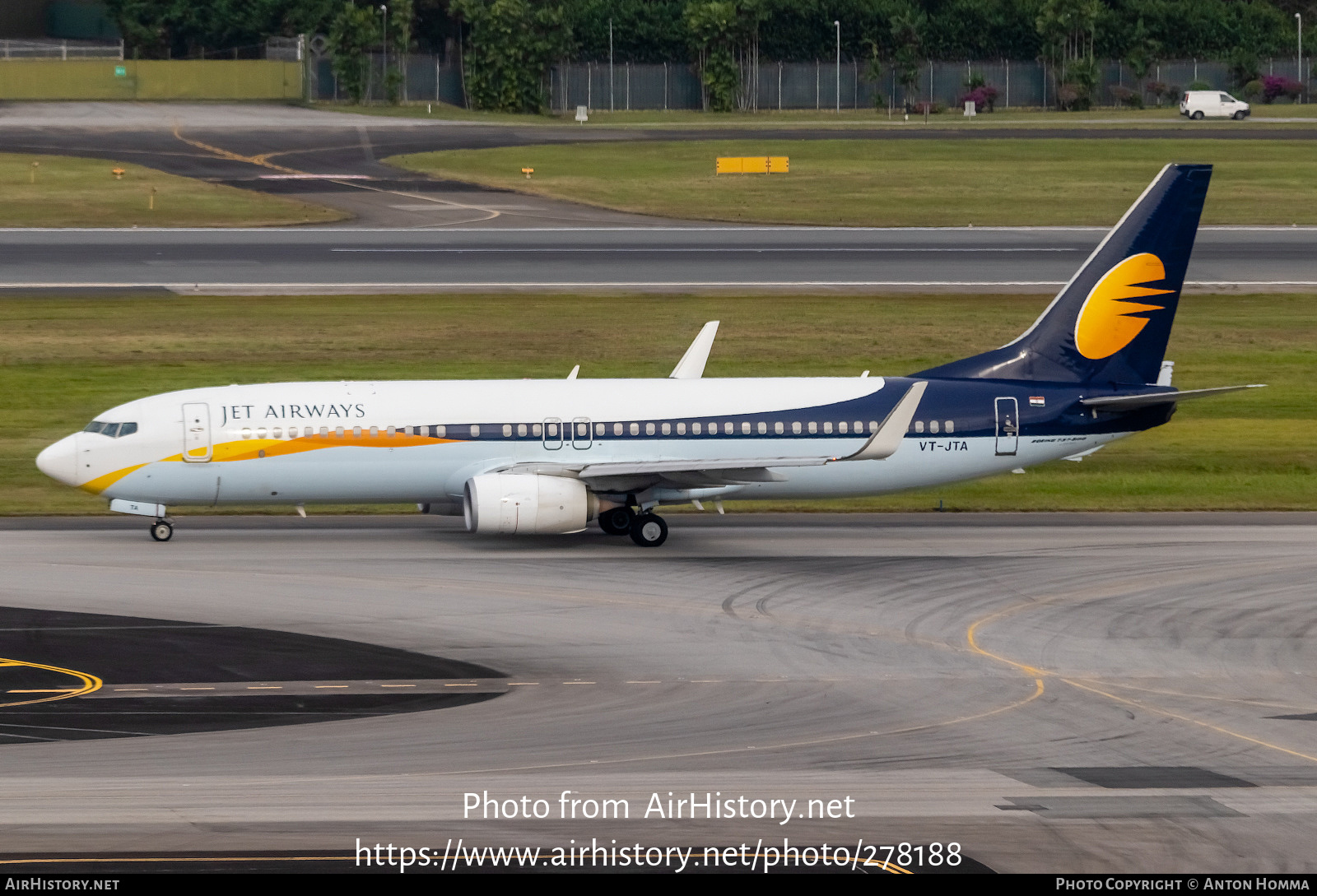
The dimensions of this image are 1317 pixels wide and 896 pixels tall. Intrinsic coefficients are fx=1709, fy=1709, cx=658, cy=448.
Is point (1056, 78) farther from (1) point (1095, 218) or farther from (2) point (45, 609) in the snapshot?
(2) point (45, 609)

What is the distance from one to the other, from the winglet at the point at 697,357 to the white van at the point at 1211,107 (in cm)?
10524

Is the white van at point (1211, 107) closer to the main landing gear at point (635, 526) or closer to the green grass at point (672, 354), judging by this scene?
the green grass at point (672, 354)

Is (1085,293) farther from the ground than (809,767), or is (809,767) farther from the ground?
(1085,293)

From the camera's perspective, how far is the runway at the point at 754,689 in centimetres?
2012

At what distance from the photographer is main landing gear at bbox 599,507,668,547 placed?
125 feet

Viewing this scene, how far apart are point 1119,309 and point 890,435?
8329mm

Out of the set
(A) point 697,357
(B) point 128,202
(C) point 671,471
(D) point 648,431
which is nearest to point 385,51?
(B) point 128,202

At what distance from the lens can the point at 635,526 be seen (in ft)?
126

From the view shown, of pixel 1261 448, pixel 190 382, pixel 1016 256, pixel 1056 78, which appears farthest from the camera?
pixel 1056 78

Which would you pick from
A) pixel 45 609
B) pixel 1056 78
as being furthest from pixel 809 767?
pixel 1056 78

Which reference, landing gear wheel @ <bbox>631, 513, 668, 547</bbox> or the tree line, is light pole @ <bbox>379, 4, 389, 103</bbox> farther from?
landing gear wheel @ <bbox>631, 513, 668, 547</bbox>

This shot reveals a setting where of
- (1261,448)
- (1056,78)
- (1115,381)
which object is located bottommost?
(1261,448)

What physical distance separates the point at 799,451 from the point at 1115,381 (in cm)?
816

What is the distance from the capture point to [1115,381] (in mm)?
40969
